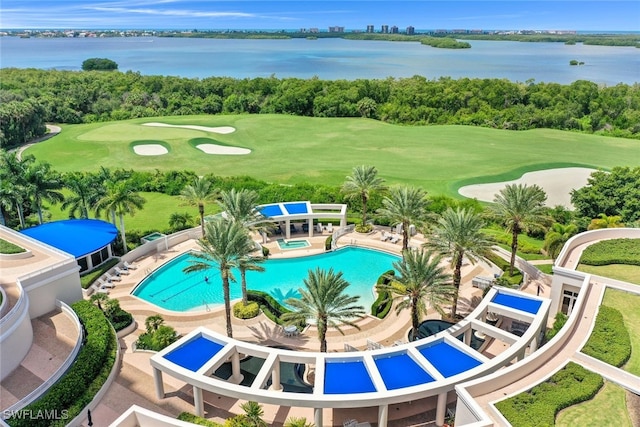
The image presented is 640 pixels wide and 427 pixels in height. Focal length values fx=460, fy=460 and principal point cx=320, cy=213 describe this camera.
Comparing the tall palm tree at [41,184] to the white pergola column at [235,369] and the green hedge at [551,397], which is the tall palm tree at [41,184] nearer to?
the white pergola column at [235,369]

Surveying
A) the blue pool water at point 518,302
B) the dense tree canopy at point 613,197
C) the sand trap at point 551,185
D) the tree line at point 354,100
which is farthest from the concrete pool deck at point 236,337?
the tree line at point 354,100

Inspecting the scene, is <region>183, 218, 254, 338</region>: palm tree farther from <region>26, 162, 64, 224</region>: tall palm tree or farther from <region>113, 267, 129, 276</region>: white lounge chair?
<region>26, 162, 64, 224</region>: tall palm tree

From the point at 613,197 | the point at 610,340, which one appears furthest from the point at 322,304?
the point at 613,197

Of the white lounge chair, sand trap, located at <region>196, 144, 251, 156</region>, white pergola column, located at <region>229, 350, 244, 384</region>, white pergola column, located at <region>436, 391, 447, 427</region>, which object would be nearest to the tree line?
sand trap, located at <region>196, 144, 251, 156</region>

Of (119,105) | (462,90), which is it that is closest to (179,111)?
(119,105)

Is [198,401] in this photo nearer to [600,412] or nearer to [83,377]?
[83,377]

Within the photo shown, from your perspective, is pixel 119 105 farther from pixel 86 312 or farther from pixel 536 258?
pixel 536 258

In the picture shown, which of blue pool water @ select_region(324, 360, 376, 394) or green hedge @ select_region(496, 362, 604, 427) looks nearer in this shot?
green hedge @ select_region(496, 362, 604, 427)
